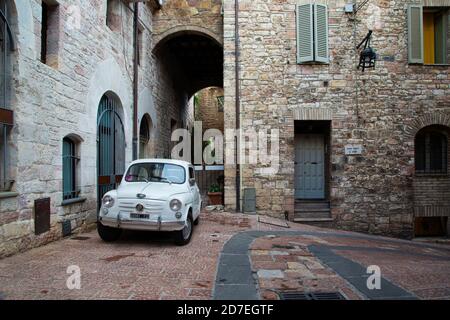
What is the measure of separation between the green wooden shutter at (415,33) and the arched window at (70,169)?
9.13 meters

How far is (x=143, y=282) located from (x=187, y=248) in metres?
1.86

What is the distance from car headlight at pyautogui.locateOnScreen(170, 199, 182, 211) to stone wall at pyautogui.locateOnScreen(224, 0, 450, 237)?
14.5 ft

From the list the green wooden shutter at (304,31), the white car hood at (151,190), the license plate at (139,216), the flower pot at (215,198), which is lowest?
the flower pot at (215,198)

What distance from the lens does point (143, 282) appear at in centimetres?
405

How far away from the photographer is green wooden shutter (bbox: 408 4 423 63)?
998 cm

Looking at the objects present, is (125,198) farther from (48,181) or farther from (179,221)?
(48,181)

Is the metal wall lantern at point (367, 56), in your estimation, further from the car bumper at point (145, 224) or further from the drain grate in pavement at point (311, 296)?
the drain grate in pavement at point (311, 296)

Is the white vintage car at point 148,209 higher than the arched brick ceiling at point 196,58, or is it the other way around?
the arched brick ceiling at point 196,58

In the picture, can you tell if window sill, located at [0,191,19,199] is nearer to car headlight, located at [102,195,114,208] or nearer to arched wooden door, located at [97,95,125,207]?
car headlight, located at [102,195,114,208]

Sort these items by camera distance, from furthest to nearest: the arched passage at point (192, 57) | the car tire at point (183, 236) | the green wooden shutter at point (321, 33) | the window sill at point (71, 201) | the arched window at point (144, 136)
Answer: the arched passage at point (192, 57), the arched window at point (144, 136), the green wooden shutter at point (321, 33), the window sill at point (71, 201), the car tire at point (183, 236)

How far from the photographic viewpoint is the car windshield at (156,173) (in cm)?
658

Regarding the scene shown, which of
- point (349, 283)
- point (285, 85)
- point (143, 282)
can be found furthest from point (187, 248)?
point (285, 85)

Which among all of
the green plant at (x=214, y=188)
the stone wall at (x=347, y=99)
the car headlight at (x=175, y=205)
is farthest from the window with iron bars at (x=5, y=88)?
the green plant at (x=214, y=188)

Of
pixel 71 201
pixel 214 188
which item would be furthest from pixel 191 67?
pixel 71 201
